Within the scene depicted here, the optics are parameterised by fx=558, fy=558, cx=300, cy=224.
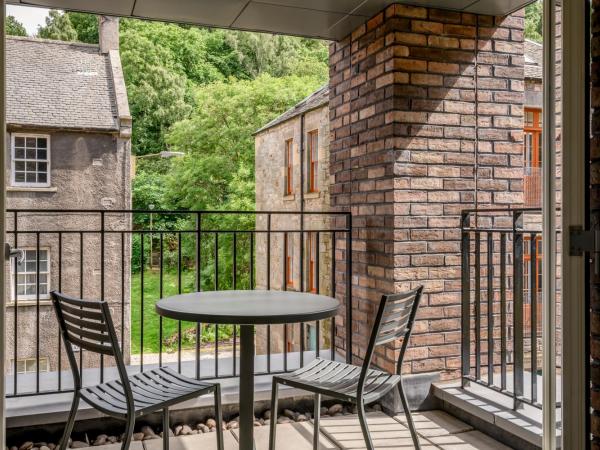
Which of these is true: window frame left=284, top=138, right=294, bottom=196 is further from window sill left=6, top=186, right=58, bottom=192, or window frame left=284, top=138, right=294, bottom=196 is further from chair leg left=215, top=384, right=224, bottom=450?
chair leg left=215, top=384, right=224, bottom=450

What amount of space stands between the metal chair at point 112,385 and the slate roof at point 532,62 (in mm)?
3103

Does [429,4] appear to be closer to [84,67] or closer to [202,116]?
[84,67]

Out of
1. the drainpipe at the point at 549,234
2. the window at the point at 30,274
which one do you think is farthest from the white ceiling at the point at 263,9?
the window at the point at 30,274

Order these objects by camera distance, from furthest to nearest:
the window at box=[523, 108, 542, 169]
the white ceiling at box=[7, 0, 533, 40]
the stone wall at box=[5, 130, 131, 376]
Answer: the stone wall at box=[5, 130, 131, 376]
the window at box=[523, 108, 542, 169]
the white ceiling at box=[7, 0, 533, 40]

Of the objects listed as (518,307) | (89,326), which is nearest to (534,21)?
(518,307)

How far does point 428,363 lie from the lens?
3.45 metres

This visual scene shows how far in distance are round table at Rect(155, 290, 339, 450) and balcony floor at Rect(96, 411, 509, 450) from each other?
2.39ft

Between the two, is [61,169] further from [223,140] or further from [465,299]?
[465,299]

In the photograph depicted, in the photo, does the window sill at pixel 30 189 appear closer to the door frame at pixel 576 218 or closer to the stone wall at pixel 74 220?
the stone wall at pixel 74 220

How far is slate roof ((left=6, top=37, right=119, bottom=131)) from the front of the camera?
12.1m

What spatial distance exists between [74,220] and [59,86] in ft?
10.3

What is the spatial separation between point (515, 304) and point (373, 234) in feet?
3.19

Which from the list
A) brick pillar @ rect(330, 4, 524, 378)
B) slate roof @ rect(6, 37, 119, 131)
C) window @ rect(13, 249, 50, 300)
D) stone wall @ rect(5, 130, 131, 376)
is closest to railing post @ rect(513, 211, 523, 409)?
brick pillar @ rect(330, 4, 524, 378)

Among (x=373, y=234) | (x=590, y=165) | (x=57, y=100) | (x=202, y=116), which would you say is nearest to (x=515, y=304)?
(x=373, y=234)
